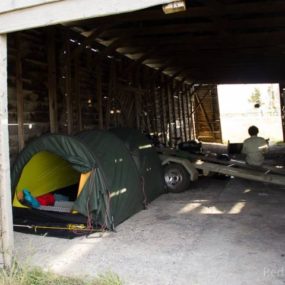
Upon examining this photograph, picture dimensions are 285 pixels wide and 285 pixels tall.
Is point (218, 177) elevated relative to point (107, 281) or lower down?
elevated

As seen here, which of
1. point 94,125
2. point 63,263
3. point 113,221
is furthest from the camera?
point 94,125

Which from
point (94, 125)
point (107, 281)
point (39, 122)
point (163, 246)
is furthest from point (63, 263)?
point (94, 125)

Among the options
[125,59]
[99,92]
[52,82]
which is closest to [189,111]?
[125,59]

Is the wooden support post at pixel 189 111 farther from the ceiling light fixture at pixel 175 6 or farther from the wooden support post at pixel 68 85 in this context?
the ceiling light fixture at pixel 175 6

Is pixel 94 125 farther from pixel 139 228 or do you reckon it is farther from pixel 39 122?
pixel 139 228

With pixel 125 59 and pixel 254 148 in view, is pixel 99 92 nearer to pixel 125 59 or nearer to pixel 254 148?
pixel 125 59

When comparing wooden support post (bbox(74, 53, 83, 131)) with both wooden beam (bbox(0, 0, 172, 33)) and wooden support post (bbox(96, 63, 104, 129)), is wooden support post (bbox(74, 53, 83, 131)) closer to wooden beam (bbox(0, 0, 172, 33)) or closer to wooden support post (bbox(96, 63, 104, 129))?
wooden support post (bbox(96, 63, 104, 129))

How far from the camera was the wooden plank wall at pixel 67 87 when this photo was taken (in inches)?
252

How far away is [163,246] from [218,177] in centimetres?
477

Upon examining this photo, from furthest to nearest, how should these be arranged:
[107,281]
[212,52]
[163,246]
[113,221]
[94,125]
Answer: [212,52]
[94,125]
[113,221]
[163,246]
[107,281]

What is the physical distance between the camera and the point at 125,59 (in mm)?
11219

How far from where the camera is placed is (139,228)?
5379mm

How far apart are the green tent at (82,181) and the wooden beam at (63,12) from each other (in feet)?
6.61

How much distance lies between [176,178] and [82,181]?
9.76 feet
